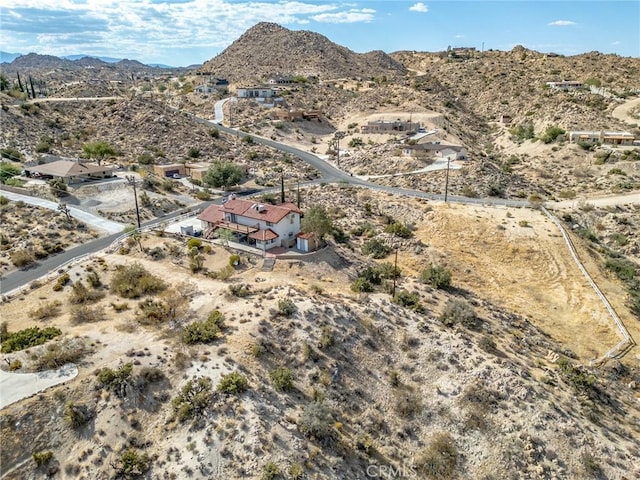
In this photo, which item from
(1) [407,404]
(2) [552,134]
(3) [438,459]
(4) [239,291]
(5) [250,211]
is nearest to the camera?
(3) [438,459]

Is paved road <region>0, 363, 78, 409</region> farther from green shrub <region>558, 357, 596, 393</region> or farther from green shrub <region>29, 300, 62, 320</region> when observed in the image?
green shrub <region>558, 357, 596, 393</region>

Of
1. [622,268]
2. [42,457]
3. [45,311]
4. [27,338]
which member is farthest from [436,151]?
[42,457]

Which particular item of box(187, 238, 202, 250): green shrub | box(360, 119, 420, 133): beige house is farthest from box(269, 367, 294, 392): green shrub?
box(360, 119, 420, 133): beige house

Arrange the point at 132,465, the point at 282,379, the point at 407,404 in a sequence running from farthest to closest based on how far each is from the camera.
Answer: the point at 407,404 → the point at 282,379 → the point at 132,465

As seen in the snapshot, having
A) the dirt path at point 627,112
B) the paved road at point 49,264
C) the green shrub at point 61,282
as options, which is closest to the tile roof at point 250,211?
the paved road at point 49,264

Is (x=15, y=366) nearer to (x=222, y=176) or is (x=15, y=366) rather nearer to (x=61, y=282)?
(x=61, y=282)

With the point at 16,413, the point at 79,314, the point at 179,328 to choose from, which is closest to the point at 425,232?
the point at 179,328

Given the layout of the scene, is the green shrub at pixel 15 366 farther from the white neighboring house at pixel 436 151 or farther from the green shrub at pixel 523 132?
the green shrub at pixel 523 132
